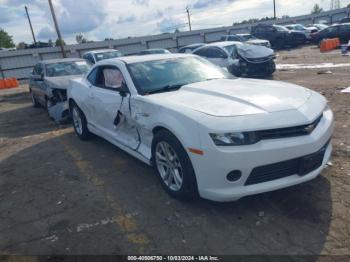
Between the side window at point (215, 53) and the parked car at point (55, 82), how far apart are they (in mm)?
5148

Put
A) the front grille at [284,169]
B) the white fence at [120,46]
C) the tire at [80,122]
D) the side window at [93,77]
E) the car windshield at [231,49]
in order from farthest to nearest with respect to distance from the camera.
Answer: the white fence at [120,46] → the car windshield at [231,49] → the tire at [80,122] → the side window at [93,77] → the front grille at [284,169]

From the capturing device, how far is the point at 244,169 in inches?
116

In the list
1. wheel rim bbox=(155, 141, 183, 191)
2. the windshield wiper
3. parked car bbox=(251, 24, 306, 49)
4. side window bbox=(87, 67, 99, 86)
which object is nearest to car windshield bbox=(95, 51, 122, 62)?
side window bbox=(87, 67, 99, 86)

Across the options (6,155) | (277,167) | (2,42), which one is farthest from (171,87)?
(2,42)

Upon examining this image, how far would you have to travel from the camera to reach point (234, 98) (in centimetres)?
349

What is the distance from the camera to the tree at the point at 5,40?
7594 centimetres

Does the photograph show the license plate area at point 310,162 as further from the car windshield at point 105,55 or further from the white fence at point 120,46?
the white fence at point 120,46

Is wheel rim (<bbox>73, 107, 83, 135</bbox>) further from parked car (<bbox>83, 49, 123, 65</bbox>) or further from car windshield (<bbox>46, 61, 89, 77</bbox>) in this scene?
parked car (<bbox>83, 49, 123, 65</bbox>)

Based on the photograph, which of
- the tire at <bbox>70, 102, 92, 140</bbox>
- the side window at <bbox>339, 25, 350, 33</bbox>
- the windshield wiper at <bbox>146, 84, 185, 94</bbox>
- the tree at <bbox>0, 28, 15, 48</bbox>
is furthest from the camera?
the tree at <bbox>0, 28, 15, 48</bbox>

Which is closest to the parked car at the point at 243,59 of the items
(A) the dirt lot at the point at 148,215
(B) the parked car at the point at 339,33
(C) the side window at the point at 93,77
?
(C) the side window at the point at 93,77

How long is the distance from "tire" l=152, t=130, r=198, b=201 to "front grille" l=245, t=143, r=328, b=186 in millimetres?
590

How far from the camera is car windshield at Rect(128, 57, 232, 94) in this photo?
4215 mm

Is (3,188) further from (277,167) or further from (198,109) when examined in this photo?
(277,167)

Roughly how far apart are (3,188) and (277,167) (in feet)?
12.3
